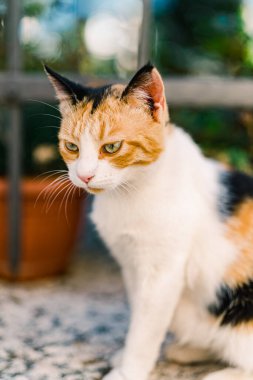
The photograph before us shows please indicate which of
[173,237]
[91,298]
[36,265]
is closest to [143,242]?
[173,237]

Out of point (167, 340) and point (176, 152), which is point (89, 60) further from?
point (167, 340)

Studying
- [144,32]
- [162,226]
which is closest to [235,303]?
[162,226]

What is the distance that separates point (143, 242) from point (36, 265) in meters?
1.03

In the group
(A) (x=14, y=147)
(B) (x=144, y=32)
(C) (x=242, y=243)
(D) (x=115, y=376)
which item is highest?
(B) (x=144, y=32)

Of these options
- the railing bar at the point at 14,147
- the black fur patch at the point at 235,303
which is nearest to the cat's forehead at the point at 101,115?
the black fur patch at the point at 235,303

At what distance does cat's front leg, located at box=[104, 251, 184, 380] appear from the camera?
1.33 meters

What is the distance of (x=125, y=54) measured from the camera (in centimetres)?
254

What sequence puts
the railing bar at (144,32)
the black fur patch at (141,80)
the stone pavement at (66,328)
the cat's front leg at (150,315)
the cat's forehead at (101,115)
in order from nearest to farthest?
1. the black fur patch at (141,80)
2. the cat's forehead at (101,115)
3. the cat's front leg at (150,315)
4. the stone pavement at (66,328)
5. the railing bar at (144,32)

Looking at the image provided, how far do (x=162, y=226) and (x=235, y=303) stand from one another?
0.31 meters

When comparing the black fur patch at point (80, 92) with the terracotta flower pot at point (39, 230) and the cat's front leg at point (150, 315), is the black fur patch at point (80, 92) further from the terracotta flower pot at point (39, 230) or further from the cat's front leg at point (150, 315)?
the terracotta flower pot at point (39, 230)

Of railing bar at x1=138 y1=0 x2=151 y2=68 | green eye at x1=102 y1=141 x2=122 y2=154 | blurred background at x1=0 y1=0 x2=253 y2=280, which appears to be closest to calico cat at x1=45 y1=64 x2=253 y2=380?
green eye at x1=102 y1=141 x2=122 y2=154

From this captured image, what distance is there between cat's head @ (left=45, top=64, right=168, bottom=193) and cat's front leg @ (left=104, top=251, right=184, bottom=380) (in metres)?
0.28

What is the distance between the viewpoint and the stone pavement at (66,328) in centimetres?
146

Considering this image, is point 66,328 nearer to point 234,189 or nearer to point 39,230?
point 39,230
